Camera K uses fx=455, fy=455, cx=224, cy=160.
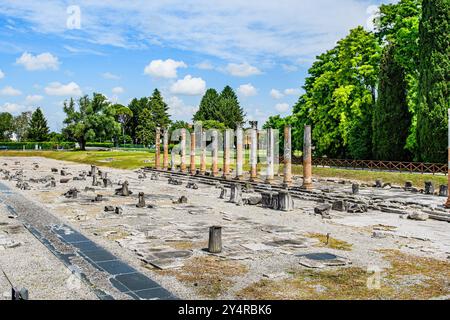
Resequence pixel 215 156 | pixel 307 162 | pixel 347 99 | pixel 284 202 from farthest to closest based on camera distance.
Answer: pixel 347 99 < pixel 215 156 < pixel 307 162 < pixel 284 202

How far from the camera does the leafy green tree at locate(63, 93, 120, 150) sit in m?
90.1

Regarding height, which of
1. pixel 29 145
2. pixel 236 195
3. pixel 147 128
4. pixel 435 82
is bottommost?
pixel 236 195

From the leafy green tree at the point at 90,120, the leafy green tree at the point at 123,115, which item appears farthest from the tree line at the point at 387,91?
the leafy green tree at the point at 123,115

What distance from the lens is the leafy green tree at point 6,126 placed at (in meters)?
120

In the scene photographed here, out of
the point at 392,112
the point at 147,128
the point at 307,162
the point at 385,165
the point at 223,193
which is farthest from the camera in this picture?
the point at 147,128

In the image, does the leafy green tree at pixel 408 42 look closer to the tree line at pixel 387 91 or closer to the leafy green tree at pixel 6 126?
the tree line at pixel 387 91

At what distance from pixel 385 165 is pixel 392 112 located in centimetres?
531

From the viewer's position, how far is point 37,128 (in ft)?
370

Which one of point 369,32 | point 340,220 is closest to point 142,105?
point 369,32

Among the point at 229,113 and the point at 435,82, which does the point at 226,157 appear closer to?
the point at 435,82

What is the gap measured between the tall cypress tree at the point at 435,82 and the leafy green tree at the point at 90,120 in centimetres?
6667

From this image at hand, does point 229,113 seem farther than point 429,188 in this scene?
Yes

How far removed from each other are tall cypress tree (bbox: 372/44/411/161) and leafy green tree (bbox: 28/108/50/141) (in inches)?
3589

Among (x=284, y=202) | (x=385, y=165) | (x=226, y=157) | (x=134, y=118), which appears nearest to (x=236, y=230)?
(x=284, y=202)
